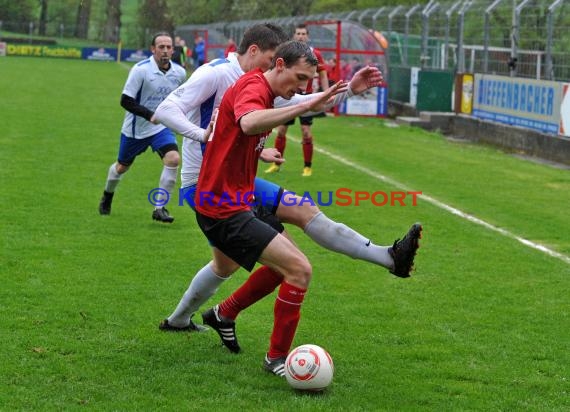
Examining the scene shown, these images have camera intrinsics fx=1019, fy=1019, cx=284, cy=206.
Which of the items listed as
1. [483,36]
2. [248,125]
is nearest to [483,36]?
[483,36]

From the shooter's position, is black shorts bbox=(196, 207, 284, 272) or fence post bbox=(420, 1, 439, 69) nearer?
black shorts bbox=(196, 207, 284, 272)

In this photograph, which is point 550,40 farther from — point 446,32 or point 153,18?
point 153,18

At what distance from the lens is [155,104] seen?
1098 cm

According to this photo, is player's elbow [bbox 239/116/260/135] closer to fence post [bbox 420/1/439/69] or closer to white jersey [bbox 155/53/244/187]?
white jersey [bbox 155/53/244/187]

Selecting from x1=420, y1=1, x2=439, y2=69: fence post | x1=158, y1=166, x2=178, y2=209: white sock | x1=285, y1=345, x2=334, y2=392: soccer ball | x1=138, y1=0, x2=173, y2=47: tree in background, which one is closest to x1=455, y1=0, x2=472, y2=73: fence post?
x1=420, y1=1, x2=439, y2=69: fence post

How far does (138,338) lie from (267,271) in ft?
3.23

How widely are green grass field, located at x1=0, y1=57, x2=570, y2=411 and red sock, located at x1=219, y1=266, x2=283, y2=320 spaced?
0.27 metres

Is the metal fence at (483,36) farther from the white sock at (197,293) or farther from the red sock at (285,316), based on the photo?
the red sock at (285,316)

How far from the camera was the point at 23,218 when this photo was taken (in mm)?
10695

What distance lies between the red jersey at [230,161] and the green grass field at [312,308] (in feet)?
3.17

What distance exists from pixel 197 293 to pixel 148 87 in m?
5.06

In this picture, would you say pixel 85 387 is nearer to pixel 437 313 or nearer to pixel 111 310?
pixel 111 310

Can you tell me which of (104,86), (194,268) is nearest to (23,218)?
(194,268)

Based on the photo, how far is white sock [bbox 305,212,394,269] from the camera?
5.99m
